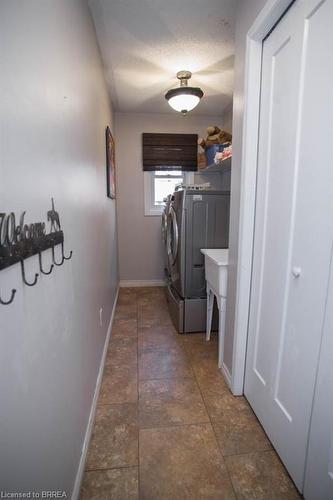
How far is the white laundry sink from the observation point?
1.71 metres

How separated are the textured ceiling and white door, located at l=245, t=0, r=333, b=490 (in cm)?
71

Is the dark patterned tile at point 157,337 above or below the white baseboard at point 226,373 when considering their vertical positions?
below

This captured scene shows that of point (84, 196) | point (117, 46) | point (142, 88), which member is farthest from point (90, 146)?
point (142, 88)

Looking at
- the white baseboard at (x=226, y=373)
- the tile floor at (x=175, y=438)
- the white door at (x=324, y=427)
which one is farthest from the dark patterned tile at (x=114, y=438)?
the white door at (x=324, y=427)

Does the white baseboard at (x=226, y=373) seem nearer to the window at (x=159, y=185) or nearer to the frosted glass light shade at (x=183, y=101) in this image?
the frosted glass light shade at (x=183, y=101)

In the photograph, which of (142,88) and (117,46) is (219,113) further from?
(117,46)

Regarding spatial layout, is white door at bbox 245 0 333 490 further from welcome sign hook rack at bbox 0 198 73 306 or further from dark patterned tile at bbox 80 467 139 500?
welcome sign hook rack at bbox 0 198 73 306

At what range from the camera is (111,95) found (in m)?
2.77

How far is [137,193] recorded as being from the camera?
3.51 m

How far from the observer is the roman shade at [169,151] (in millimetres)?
3365

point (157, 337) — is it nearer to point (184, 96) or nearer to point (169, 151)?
point (184, 96)

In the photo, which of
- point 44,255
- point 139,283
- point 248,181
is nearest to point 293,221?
point 248,181

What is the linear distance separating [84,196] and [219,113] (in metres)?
2.76

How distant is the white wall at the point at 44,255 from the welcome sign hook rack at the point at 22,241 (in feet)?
0.08
